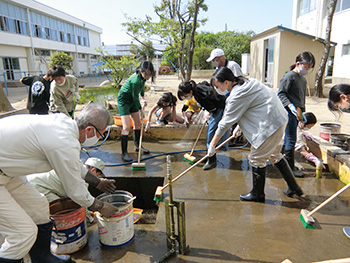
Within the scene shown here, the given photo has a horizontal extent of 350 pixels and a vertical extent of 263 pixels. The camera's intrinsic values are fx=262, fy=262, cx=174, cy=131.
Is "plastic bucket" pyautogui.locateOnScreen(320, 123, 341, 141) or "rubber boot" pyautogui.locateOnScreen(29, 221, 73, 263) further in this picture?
"plastic bucket" pyautogui.locateOnScreen(320, 123, 341, 141)

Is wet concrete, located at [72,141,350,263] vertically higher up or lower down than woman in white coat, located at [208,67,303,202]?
lower down

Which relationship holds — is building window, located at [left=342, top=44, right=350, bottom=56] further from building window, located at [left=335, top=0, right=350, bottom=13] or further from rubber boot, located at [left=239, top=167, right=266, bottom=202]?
rubber boot, located at [left=239, top=167, right=266, bottom=202]

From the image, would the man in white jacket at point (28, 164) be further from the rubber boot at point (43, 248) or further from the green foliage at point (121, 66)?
the green foliage at point (121, 66)

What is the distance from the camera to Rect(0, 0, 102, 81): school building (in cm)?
2287

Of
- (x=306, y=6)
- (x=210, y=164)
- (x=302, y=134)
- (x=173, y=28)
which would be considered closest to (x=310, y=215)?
(x=210, y=164)

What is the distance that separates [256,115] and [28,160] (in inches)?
97.0

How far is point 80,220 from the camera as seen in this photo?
2.58 meters

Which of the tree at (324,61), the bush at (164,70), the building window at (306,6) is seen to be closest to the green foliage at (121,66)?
the tree at (324,61)

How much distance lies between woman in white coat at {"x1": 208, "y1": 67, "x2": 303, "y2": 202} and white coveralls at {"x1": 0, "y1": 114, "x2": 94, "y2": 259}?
6.19 feet

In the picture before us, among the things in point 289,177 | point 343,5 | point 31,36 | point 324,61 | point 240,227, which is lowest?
point 240,227

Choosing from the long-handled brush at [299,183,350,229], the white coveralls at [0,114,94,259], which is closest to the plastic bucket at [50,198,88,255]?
the white coveralls at [0,114,94,259]

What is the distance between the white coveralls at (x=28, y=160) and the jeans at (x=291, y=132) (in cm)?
323

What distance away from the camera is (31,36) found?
84.0ft

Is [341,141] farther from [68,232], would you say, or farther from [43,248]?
[43,248]
